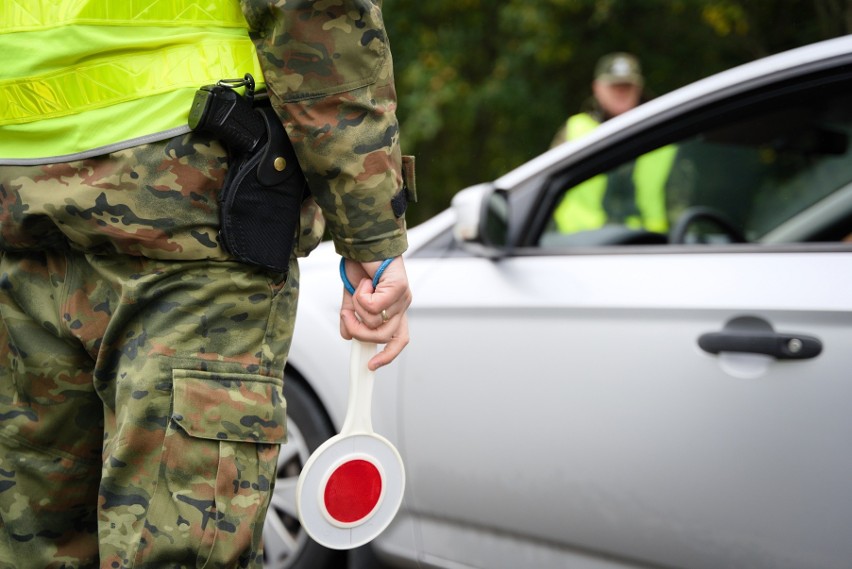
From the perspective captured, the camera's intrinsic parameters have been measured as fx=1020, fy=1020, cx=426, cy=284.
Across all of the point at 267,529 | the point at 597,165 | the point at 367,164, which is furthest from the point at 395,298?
the point at 267,529

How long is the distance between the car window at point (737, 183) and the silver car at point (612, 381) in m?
0.02

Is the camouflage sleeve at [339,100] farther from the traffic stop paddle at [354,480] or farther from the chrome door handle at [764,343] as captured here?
the chrome door handle at [764,343]

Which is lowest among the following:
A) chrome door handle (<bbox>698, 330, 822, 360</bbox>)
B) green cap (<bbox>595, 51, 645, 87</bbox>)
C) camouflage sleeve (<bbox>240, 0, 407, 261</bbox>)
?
chrome door handle (<bbox>698, 330, 822, 360</bbox>)

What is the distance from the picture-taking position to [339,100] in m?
1.46

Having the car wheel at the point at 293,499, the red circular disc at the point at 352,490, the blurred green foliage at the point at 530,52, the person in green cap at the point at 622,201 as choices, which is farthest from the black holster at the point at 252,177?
the blurred green foliage at the point at 530,52

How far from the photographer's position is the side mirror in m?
2.51

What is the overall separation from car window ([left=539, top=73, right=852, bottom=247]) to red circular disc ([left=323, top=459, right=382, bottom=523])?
46.9 inches

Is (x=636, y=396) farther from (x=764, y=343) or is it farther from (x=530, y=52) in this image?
(x=530, y=52)

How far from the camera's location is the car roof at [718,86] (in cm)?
223

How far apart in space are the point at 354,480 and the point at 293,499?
1197 millimetres

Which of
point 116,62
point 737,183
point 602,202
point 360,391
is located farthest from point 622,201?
point 116,62

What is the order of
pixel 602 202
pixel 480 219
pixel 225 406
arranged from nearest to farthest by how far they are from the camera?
pixel 225 406, pixel 480 219, pixel 602 202

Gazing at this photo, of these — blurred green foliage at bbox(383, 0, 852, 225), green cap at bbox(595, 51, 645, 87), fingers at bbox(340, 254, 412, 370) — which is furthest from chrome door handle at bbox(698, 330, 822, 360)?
blurred green foliage at bbox(383, 0, 852, 225)

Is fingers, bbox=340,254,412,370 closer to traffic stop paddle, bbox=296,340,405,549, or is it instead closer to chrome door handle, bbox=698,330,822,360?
traffic stop paddle, bbox=296,340,405,549
